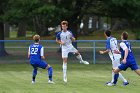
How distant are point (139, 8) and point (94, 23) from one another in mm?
50379

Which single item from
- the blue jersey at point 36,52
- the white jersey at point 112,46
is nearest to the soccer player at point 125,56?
the white jersey at point 112,46

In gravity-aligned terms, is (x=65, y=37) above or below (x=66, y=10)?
below

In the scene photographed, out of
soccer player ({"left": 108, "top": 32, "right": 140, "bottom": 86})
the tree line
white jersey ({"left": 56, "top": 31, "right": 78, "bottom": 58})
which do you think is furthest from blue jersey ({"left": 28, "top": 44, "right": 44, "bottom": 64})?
the tree line

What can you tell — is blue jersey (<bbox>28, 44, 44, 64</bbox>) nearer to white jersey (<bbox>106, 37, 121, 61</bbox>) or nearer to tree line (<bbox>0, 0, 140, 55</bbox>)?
white jersey (<bbox>106, 37, 121, 61</bbox>)

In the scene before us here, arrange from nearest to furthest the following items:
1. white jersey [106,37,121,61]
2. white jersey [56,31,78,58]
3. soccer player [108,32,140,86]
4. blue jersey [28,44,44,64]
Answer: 1. soccer player [108,32,140,86]
2. white jersey [106,37,121,61]
3. blue jersey [28,44,44,64]
4. white jersey [56,31,78,58]

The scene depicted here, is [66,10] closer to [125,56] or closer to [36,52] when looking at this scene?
[36,52]

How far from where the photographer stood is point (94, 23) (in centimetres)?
7994

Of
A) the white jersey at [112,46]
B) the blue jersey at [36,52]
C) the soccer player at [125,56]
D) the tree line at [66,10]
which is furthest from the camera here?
the tree line at [66,10]

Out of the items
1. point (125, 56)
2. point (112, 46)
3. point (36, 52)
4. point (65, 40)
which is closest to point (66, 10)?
point (65, 40)

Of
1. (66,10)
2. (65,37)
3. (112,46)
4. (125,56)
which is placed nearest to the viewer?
(125,56)

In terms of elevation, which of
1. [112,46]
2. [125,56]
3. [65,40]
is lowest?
[125,56]

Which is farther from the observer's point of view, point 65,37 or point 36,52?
point 65,37

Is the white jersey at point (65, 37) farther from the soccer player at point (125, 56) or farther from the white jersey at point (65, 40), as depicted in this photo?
the soccer player at point (125, 56)

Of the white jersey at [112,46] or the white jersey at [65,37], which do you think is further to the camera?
the white jersey at [65,37]
